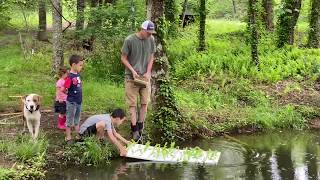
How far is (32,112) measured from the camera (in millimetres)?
9188

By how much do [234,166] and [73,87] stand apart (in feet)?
11.1

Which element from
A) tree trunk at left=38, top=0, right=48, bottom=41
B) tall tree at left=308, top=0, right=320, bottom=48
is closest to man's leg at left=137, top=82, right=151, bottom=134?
tree trunk at left=38, top=0, right=48, bottom=41

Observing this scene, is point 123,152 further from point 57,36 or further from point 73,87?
point 57,36

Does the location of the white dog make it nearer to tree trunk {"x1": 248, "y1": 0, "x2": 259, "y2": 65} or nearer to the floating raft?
the floating raft

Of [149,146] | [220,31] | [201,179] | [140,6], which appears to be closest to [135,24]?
[140,6]

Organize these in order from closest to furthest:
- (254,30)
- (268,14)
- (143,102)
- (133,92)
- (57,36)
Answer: (133,92)
(143,102)
(57,36)
(254,30)
(268,14)

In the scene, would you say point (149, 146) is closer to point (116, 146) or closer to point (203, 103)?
point (116, 146)

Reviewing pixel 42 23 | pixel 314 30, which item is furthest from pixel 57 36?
pixel 314 30

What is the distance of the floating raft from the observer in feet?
31.2

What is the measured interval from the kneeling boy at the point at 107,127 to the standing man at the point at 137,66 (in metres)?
0.77

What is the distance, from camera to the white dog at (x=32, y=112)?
9039 millimetres

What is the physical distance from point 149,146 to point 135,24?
7.05 meters

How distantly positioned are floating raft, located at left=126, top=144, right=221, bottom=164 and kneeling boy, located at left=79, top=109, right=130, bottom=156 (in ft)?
1.20

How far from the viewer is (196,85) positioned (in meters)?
16.0
